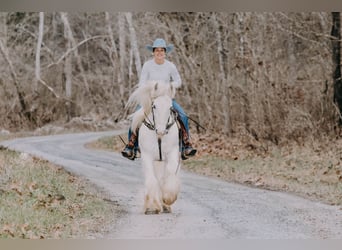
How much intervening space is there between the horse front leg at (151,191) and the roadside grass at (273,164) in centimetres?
50

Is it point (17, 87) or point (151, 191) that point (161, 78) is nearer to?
point (151, 191)

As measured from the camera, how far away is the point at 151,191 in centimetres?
559

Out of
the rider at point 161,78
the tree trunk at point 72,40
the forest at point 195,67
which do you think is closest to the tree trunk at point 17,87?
the forest at point 195,67

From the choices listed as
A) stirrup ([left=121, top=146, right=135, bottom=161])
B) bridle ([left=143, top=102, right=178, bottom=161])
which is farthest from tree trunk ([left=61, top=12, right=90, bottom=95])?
bridle ([left=143, top=102, right=178, bottom=161])

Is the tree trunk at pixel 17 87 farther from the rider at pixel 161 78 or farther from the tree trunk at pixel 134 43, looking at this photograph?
the rider at pixel 161 78

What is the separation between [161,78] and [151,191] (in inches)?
35.1

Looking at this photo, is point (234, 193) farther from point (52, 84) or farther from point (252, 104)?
point (52, 84)

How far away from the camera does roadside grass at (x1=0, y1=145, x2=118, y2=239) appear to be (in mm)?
5445

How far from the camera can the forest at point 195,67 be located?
21.4 feet

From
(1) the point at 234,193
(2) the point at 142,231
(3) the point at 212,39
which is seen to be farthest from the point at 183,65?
(2) the point at 142,231

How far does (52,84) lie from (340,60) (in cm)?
261

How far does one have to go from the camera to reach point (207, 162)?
670 centimetres

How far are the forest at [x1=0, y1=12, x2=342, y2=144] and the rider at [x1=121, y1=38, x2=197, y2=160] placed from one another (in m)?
0.18

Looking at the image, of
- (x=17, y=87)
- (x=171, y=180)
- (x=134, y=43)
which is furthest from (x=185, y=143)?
(x=17, y=87)
